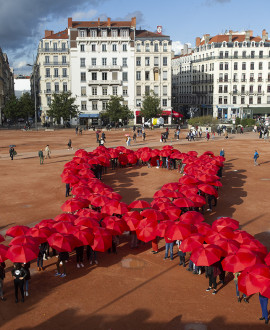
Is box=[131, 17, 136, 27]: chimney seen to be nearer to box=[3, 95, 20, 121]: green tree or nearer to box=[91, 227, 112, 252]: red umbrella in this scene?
box=[3, 95, 20, 121]: green tree

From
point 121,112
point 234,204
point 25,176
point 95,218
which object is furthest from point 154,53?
point 95,218

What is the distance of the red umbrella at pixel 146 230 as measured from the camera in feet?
45.6

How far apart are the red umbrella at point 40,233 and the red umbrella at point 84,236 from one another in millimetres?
930

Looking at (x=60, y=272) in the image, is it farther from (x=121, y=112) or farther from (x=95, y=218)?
(x=121, y=112)

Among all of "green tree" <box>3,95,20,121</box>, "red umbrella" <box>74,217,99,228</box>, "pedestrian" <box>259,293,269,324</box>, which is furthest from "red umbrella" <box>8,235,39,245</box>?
"green tree" <box>3,95,20,121</box>

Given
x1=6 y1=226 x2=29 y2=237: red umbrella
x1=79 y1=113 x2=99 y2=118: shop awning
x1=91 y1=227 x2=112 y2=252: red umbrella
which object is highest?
x1=79 y1=113 x2=99 y2=118: shop awning

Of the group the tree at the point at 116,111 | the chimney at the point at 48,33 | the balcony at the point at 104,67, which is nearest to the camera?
the tree at the point at 116,111

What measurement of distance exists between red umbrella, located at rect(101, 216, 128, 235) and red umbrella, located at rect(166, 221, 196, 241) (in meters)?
1.84

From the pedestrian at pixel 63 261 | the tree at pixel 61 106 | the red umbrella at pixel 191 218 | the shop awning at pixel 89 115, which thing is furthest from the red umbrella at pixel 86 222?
the shop awning at pixel 89 115

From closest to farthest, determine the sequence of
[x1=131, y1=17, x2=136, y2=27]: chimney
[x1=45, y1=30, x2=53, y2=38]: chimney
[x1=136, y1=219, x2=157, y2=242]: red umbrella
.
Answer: [x1=136, y1=219, x2=157, y2=242]: red umbrella
[x1=131, y1=17, x2=136, y2=27]: chimney
[x1=45, y1=30, x2=53, y2=38]: chimney

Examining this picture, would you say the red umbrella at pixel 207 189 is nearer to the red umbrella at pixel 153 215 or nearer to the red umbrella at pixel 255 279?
the red umbrella at pixel 153 215

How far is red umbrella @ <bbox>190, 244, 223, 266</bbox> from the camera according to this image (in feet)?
37.0

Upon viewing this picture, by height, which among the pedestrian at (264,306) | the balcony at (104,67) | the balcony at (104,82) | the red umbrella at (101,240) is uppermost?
the balcony at (104,67)

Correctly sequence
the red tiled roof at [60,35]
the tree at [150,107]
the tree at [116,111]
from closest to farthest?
the tree at [116,111], the tree at [150,107], the red tiled roof at [60,35]
